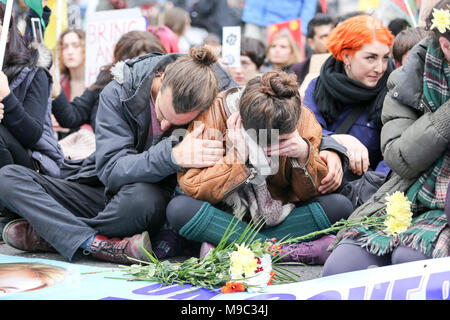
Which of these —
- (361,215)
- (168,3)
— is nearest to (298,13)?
(168,3)

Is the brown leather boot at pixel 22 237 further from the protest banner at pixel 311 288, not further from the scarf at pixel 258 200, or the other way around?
the scarf at pixel 258 200

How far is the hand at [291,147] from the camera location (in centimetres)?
277

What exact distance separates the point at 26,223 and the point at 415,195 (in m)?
1.90

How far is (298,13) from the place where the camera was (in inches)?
263

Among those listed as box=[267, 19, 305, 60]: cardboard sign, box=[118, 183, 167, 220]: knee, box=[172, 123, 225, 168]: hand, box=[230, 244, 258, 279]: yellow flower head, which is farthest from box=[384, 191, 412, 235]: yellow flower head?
box=[267, 19, 305, 60]: cardboard sign

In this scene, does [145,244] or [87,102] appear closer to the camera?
[145,244]

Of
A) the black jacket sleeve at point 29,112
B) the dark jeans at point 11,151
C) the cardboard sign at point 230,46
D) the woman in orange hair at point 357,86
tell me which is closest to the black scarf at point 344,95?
the woman in orange hair at point 357,86

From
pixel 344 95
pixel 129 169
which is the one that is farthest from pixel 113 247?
pixel 344 95

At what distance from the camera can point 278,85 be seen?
2652 millimetres

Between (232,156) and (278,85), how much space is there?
38cm

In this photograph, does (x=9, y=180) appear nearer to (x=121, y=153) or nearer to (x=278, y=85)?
(x=121, y=153)

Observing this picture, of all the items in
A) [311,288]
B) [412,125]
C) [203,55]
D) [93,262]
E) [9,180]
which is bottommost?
[93,262]

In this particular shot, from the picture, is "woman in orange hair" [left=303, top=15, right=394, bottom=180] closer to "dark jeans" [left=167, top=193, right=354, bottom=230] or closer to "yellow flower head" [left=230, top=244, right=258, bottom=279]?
"dark jeans" [left=167, top=193, right=354, bottom=230]

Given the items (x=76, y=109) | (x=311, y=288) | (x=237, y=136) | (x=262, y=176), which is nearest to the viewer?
(x=311, y=288)
